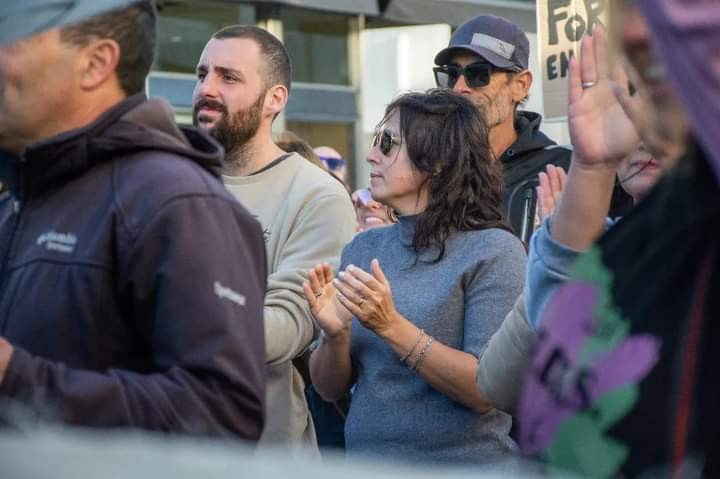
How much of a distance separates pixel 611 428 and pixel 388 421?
2.26 m

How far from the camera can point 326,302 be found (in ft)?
12.9

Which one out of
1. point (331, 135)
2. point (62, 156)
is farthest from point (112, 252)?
point (331, 135)

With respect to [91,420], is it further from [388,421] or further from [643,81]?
[388,421]

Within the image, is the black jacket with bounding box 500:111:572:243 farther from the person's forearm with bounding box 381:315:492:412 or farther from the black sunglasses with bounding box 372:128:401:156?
the person's forearm with bounding box 381:315:492:412

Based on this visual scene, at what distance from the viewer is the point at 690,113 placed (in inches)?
50.0

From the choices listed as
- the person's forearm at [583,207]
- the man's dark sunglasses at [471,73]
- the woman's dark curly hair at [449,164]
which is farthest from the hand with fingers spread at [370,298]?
the man's dark sunglasses at [471,73]

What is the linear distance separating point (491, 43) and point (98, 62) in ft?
10.7

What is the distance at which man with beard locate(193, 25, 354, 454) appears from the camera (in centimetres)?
422

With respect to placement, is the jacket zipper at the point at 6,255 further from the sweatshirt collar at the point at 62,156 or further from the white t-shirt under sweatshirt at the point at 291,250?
the white t-shirt under sweatshirt at the point at 291,250

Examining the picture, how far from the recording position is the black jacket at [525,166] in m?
4.80

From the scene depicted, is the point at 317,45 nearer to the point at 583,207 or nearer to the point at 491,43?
the point at 491,43

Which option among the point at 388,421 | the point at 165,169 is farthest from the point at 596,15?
the point at 165,169

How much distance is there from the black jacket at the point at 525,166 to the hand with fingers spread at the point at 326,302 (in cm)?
95

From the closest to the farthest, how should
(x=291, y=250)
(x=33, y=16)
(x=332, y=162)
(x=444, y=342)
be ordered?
1. (x=33, y=16)
2. (x=444, y=342)
3. (x=291, y=250)
4. (x=332, y=162)
